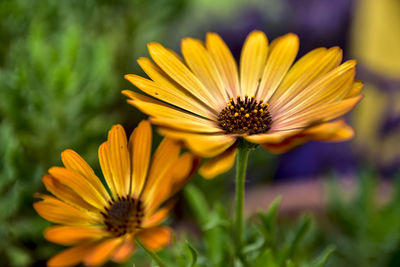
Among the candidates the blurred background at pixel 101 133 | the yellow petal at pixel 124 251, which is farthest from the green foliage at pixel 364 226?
the yellow petal at pixel 124 251

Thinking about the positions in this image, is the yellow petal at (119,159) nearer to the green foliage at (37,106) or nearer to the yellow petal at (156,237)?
the yellow petal at (156,237)

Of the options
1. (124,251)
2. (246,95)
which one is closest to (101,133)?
(246,95)

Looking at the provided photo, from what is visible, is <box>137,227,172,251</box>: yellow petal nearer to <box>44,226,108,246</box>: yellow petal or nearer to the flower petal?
<box>44,226,108,246</box>: yellow petal

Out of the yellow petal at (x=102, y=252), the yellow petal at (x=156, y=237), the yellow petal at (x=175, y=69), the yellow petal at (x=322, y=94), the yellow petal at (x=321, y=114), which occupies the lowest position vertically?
the yellow petal at (x=156, y=237)

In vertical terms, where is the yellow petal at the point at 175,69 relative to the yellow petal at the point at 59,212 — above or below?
above

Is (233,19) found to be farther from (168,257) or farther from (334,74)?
(334,74)

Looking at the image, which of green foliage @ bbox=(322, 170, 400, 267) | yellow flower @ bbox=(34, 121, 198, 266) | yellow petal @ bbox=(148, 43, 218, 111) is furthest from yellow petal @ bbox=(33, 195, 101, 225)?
green foliage @ bbox=(322, 170, 400, 267)
